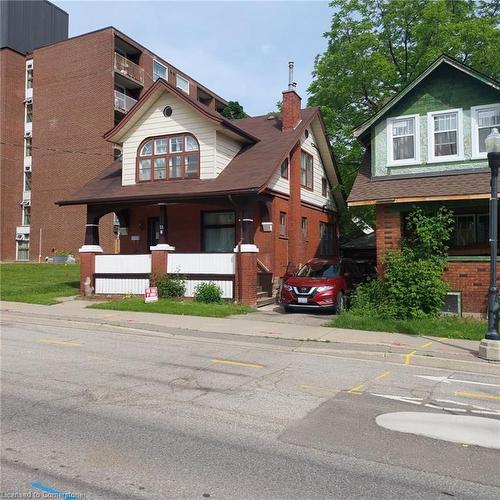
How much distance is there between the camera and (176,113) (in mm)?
20188

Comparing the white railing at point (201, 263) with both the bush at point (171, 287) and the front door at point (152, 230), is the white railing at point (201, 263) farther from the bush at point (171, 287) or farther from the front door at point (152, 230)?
the front door at point (152, 230)

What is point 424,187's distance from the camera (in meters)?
14.8

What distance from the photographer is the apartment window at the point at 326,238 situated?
1010 inches

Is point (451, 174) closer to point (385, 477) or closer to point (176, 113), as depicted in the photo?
point (176, 113)

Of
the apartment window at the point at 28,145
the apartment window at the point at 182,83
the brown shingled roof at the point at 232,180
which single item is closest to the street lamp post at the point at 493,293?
the brown shingled roof at the point at 232,180

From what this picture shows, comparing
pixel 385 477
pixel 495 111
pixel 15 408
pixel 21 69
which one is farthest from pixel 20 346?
pixel 21 69

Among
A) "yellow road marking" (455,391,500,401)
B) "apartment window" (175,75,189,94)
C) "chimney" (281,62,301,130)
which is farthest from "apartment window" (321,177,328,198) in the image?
"apartment window" (175,75,189,94)

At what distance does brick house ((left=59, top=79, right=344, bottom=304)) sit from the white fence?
0.13 feet

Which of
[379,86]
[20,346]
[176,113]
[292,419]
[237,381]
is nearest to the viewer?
[292,419]

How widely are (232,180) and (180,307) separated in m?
5.02

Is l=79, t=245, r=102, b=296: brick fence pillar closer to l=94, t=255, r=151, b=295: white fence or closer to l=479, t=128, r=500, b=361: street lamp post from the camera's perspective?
l=94, t=255, r=151, b=295: white fence

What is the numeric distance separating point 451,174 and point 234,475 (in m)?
12.9

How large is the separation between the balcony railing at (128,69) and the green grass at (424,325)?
2903cm

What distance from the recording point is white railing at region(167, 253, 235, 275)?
18.0 m
